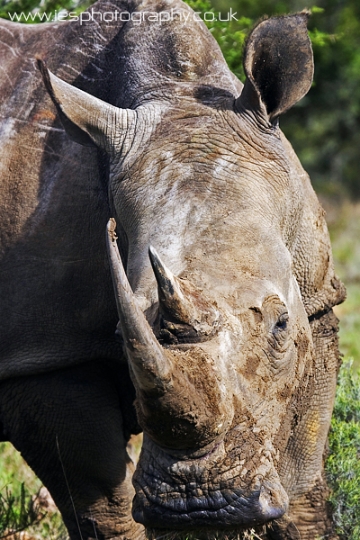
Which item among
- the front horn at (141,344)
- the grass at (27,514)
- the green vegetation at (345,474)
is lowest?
the grass at (27,514)

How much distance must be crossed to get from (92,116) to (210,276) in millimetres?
1167

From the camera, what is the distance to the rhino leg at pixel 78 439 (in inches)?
200

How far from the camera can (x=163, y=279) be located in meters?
3.46

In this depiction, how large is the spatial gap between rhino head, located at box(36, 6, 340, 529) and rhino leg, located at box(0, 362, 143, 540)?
0.85 metres

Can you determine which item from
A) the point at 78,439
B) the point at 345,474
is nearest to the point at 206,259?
the point at 78,439

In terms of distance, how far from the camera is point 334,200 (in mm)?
16625

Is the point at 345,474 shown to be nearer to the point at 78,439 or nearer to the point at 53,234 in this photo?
the point at 78,439

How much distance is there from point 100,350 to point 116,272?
1.65 m

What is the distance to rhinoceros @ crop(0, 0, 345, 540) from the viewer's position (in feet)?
11.5

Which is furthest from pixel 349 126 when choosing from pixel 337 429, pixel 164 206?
pixel 164 206

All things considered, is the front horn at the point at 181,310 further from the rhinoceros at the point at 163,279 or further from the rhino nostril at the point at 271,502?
the rhino nostril at the point at 271,502

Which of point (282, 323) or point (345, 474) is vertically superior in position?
point (282, 323)

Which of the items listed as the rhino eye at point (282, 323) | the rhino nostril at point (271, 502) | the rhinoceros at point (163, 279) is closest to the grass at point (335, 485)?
the rhinoceros at point (163, 279)

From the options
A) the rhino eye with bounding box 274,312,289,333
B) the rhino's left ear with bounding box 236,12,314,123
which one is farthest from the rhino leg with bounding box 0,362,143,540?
the rhino's left ear with bounding box 236,12,314,123
